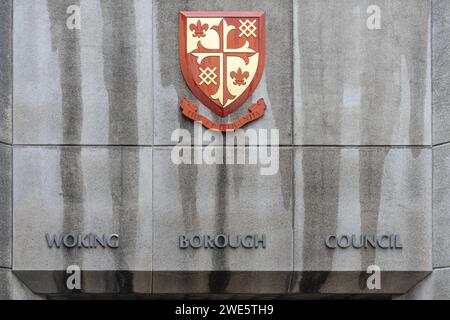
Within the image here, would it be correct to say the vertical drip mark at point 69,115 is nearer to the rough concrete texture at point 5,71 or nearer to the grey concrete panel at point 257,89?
the rough concrete texture at point 5,71

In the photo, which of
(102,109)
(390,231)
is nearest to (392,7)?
(390,231)

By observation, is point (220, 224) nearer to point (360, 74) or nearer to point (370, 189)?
point (370, 189)

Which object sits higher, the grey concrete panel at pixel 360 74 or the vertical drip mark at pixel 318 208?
the grey concrete panel at pixel 360 74

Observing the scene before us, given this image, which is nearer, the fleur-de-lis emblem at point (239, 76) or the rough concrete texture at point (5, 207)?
the rough concrete texture at point (5, 207)

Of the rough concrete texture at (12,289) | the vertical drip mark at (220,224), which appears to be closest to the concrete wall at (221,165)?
the vertical drip mark at (220,224)

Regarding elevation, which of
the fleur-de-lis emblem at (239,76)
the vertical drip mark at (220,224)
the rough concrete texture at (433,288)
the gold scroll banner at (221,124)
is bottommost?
the rough concrete texture at (433,288)

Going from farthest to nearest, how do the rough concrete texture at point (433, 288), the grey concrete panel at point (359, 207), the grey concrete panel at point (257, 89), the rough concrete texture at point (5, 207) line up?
1. the grey concrete panel at point (257, 89)
2. the grey concrete panel at point (359, 207)
3. the rough concrete texture at point (433, 288)
4. the rough concrete texture at point (5, 207)

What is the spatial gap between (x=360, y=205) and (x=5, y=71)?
Answer: 4.76m

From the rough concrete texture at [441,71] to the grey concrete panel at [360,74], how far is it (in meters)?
0.09

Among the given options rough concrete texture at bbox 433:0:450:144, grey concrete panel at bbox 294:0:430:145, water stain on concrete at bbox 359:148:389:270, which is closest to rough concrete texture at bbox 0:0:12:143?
A: grey concrete panel at bbox 294:0:430:145

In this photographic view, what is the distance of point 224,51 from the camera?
12.4m

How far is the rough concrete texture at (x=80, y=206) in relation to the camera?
39.7 ft

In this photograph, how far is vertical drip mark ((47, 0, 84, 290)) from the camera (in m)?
12.1
